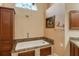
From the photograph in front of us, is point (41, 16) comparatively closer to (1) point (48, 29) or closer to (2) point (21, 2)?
(1) point (48, 29)

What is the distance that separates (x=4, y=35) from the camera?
5.31ft

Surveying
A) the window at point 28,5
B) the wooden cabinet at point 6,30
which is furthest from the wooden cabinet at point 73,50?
the wooden cabinet at point 6,30

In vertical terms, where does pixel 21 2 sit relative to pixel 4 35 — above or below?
above

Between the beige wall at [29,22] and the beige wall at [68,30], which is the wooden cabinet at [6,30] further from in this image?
the beige wall at [68,30]

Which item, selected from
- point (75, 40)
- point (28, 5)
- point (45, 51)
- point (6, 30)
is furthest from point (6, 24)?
point (75, 40)

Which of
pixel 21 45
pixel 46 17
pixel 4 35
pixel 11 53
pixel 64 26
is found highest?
pixel 46 17

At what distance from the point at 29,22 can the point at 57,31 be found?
41 cm

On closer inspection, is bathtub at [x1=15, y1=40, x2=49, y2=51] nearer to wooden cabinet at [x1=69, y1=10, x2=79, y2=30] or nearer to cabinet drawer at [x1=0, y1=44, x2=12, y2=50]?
cabinet drawer at [x1=0, y1=44, x2=12, y2=50]

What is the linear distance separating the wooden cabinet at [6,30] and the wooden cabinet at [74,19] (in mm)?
787

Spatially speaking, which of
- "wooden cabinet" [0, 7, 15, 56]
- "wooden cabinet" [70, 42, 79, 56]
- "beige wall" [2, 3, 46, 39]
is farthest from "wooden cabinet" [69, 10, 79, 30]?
"wooden cabinet" [0, 7, 15, 56]

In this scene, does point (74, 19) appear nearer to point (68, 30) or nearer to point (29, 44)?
point (68, 30)

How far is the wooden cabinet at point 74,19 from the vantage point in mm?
1606

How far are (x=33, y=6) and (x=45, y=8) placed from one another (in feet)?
0.56

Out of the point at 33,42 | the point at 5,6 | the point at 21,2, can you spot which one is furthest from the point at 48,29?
the point at 5,6
